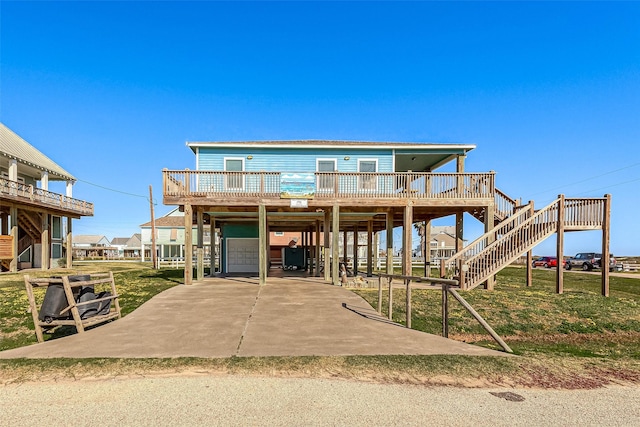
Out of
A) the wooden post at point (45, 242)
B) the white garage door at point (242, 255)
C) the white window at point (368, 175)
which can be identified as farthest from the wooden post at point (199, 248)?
the wooden post at point (45, 242)

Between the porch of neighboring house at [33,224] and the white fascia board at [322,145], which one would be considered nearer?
the white fascia board at [322,145]

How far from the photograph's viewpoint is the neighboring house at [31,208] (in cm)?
2139

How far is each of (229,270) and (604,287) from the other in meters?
17.9

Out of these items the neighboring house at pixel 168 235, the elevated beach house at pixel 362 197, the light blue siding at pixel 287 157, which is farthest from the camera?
the neighboring house at pixel 168 235

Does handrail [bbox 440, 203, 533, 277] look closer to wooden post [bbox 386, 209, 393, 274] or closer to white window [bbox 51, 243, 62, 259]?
wooden post [bbox 386, 209, 393, 274]

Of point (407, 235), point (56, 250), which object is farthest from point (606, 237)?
point (56, 250)

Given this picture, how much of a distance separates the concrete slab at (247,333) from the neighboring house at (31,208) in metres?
17.8

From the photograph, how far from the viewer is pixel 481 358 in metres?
5.52

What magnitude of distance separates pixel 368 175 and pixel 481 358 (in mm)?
10617

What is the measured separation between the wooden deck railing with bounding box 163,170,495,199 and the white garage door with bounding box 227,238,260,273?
19.7ft

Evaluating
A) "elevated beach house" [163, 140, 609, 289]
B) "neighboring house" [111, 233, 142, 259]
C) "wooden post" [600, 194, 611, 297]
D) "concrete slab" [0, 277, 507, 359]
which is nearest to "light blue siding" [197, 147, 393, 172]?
"elevated beach house" [163, 140, 609, 289]

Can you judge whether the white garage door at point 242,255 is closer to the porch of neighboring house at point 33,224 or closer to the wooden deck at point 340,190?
the wooden deck at point 340,190

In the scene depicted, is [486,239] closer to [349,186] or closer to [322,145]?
[349,186]

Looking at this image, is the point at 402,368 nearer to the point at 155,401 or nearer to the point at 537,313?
the point at 155,401
